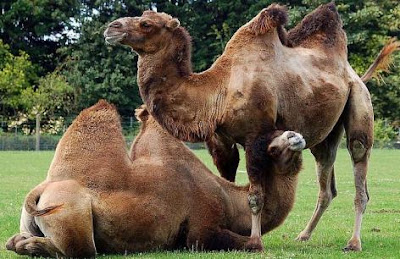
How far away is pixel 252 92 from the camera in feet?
23.0

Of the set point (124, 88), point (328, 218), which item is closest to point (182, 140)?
point (328, 218)

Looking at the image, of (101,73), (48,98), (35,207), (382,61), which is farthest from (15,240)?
(101,73)

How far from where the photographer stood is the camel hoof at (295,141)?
21.7 feet

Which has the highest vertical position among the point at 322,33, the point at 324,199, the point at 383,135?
the point at 322,33

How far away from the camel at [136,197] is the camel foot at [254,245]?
0.02m

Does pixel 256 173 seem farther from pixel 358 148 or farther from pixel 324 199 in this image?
pixel 324 199

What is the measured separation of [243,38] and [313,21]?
135 cm

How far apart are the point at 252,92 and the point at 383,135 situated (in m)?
36.0

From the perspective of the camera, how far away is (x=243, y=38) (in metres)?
7.47

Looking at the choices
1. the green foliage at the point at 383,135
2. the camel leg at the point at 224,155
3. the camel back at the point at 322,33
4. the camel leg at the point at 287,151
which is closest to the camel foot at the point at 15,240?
the camel leg at the point at 224,155

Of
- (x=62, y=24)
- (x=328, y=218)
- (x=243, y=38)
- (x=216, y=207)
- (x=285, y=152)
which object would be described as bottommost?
(x=328, y=218)

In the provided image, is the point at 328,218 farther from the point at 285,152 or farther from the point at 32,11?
the point at 32,11

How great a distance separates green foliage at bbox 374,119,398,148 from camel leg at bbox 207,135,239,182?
34487 mm

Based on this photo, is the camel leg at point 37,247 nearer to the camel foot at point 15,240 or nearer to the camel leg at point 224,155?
the camel foot at point 15,240
